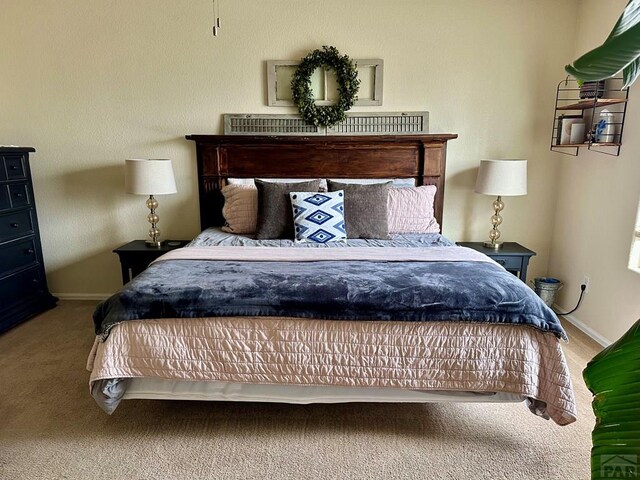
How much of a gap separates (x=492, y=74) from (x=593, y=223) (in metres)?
1.39

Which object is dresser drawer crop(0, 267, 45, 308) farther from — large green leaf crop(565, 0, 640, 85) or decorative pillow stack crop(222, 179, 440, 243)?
large green leaf crop(565, 0, 640, 85)

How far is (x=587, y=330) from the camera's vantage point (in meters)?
3.03

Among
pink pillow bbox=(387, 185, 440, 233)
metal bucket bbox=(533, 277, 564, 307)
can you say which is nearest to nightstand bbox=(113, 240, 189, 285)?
pink pillow bbox=(387, 185, 440, 233)

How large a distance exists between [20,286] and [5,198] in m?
0.68

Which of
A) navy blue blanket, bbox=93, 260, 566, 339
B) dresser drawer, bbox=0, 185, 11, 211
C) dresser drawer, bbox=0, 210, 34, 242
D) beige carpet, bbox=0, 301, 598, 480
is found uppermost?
dresser drawer, bbox=0, 185, 11, 211

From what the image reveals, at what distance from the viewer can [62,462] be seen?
1.75m

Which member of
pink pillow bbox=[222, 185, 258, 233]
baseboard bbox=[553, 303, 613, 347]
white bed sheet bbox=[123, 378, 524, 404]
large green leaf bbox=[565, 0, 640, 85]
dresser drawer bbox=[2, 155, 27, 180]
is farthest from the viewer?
pink pillow bbox=[222, 185, 258, 233]

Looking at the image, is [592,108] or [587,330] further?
[587,330]

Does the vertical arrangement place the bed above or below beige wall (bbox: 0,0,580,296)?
below

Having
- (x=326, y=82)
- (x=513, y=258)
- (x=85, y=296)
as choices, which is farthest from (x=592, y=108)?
(x=85, y=296)

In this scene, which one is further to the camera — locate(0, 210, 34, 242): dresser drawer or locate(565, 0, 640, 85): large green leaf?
locate(0, 210, 34, 242): dresser drawer

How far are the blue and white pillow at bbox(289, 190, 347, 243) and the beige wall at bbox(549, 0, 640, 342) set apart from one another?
1.83 m

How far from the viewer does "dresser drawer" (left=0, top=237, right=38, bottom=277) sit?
2973mm

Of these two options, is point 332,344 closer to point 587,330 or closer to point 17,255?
point 587,330
